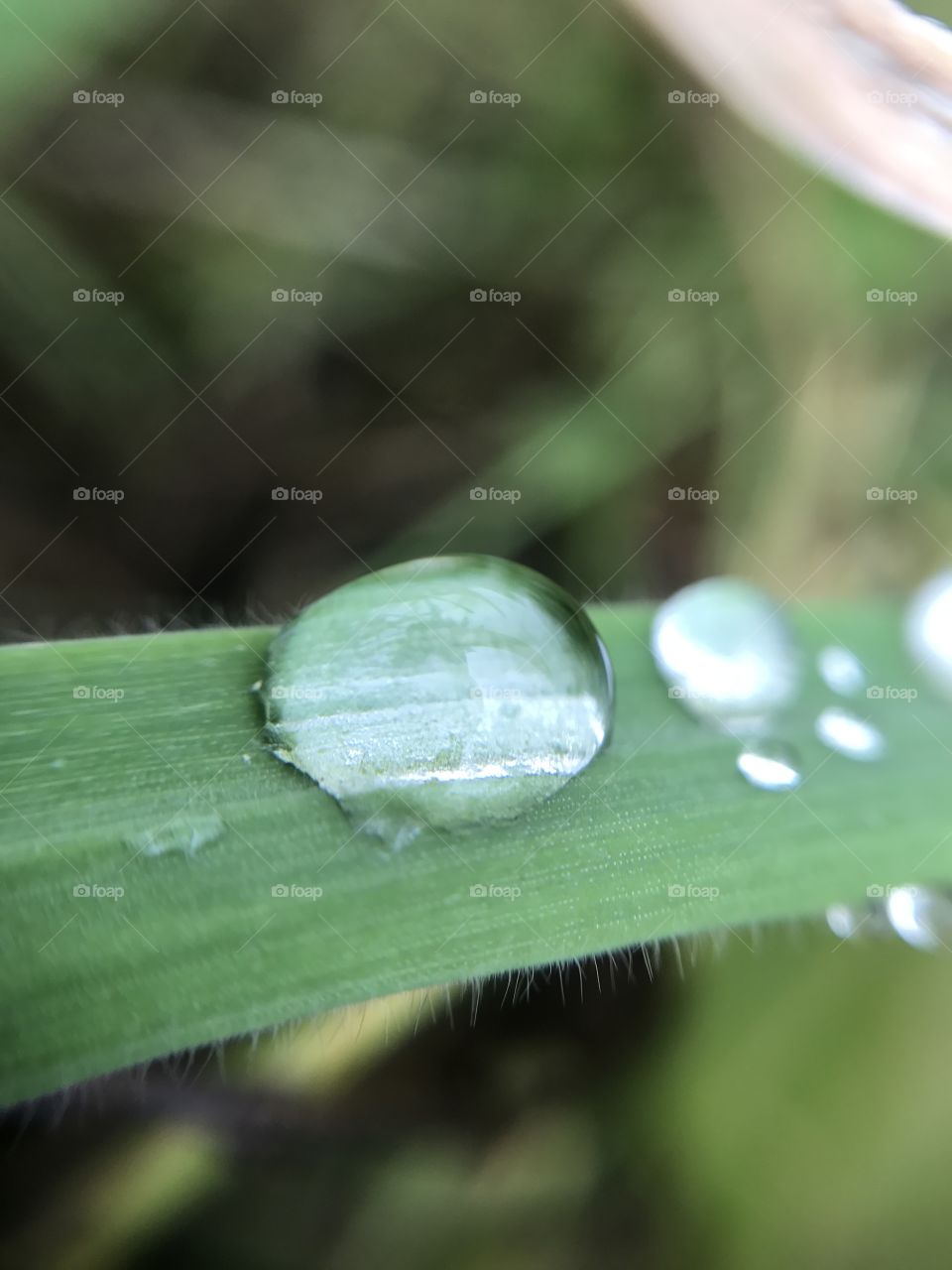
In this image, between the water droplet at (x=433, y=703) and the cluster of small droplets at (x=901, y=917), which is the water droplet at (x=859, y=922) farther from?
the water droplet at (x=433, y=703)

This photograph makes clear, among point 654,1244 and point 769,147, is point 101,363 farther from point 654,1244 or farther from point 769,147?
point 654,1244

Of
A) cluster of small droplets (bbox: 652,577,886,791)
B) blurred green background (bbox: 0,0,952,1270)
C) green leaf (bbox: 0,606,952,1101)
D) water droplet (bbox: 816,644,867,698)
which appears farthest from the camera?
blurred green background (bbox: 0,0,952,1270)

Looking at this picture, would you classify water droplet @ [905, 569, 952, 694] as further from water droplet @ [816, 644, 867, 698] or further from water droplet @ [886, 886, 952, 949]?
water droplet @ [886, 886, 952, 949]

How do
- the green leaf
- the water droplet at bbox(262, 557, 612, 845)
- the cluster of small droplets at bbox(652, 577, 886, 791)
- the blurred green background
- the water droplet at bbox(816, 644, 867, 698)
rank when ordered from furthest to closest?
1. the blurred green background
2. the water droplet at bbox(816, 644, 867, 698)
3. the cluster of small droplets at bbox(652, 577, 886, 791)
4. the water droplet at bbox(262, 557, 612, 845)
5. the green leaf

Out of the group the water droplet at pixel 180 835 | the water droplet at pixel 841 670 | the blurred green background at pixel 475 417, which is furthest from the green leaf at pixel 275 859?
the blurred green background at pixel 475 417

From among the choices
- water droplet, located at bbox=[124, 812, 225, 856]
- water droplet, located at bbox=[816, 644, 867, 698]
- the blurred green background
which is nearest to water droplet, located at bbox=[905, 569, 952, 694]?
water droplet, located at bbox=[816, 644, 867, 698]

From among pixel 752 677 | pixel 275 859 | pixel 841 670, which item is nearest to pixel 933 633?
pixel 841 670
